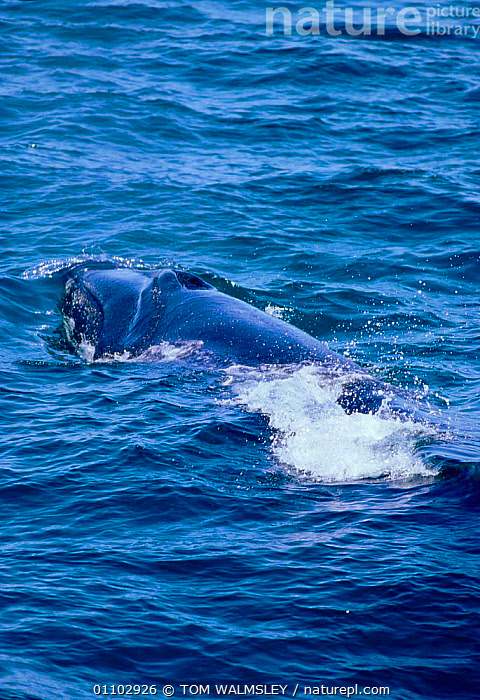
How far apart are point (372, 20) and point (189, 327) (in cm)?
2431

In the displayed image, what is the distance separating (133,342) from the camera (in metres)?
14.6

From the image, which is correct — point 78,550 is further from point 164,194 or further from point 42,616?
point 164,194

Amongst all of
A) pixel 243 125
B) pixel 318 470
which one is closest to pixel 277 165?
pixel 243 125

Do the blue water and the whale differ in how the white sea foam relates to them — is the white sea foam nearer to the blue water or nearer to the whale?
the blue water

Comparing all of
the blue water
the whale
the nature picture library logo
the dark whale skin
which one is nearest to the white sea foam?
the blue water

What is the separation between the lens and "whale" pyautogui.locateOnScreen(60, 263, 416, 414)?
42.3 ft

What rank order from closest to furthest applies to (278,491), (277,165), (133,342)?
(278,491)
(133,342)
(277,165)

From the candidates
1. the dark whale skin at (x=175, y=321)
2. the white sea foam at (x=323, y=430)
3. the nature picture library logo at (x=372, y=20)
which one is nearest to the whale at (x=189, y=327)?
the dark whale skin at (x=175, y=321)

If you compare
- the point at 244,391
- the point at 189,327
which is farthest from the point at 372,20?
the point at 244,391

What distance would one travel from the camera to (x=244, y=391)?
12750mm

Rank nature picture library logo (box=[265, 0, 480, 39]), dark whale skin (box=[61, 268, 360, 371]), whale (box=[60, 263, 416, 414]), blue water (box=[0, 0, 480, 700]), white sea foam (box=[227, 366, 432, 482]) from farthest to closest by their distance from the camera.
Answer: nature picture library logo (box=[265, 0, 480, 39])
dark whale skin (box=[61, 268, 360, 371])
whale (box=[60, 263, 416, 414])
white sea foam (box=[227, 366, 432, 482])
blue water (box=[0, 0, 480, 700])

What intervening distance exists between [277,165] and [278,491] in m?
15.1

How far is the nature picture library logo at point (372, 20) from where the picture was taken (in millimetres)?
33875

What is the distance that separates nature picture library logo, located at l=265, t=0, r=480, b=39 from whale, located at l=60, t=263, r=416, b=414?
20.2m
